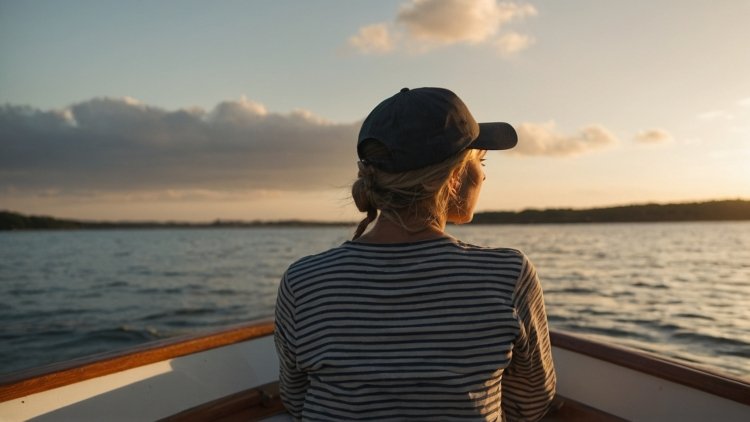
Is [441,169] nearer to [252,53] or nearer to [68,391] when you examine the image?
[68,391]

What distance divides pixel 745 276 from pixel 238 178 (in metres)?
37.2

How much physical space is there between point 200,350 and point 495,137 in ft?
6.28

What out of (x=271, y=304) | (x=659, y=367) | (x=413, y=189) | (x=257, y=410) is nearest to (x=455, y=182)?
(x=413, y=189)

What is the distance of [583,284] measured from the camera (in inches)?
527

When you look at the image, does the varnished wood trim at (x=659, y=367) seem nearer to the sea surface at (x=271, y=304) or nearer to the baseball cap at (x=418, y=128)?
the sea surface at (x=271, y=304)

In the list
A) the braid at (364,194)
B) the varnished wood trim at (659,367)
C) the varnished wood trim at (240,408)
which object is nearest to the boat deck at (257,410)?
the varnished wood trim at (240,408)

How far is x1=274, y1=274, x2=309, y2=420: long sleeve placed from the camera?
1.27 meters

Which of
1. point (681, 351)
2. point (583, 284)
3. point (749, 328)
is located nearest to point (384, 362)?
point (681, 351)

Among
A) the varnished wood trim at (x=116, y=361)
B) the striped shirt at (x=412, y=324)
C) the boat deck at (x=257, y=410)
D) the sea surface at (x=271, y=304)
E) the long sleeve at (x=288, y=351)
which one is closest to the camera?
the striped shirt at (x=412, y=324)

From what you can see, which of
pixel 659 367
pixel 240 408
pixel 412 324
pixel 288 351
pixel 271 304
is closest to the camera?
pixel 412 324

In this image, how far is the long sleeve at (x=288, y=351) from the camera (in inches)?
50.2

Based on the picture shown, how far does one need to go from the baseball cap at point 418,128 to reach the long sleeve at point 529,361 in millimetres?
325

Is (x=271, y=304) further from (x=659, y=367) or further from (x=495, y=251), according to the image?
(x=495, y=251)

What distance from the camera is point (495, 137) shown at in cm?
136
